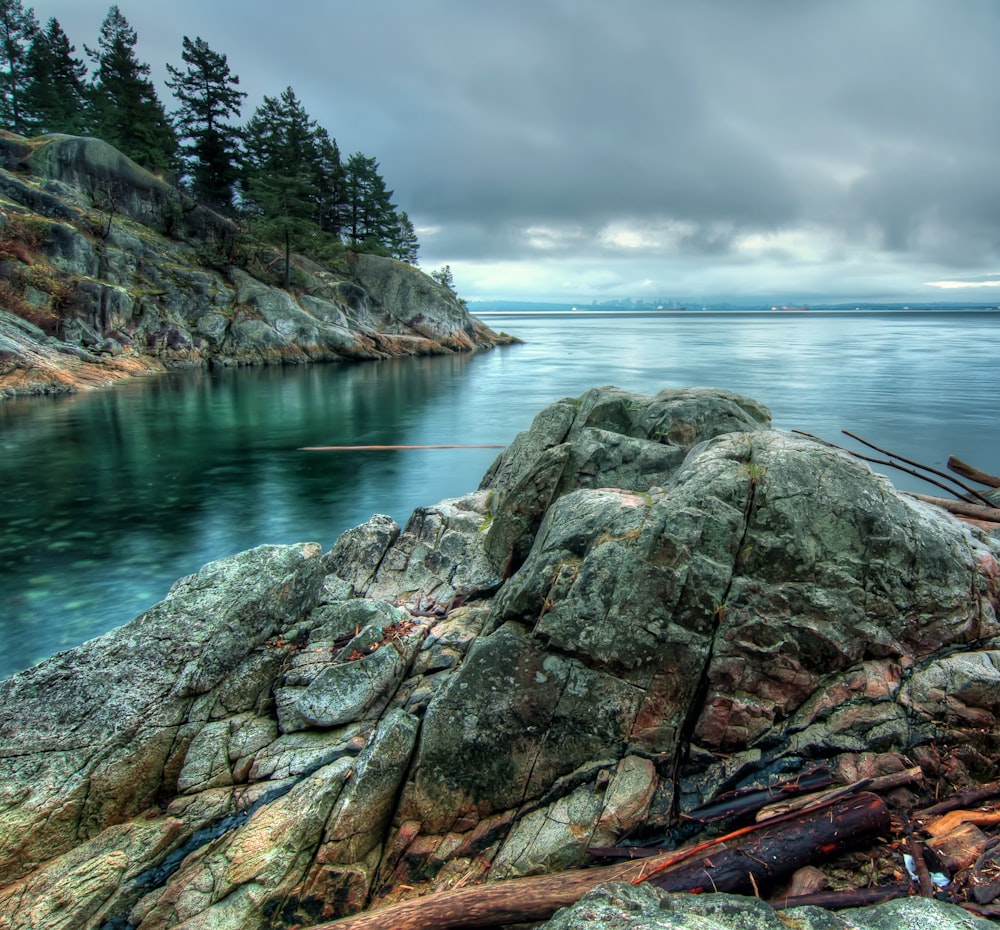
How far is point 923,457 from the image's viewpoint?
26.0 meters

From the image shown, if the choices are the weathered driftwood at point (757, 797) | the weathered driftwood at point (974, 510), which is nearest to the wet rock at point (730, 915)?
the weathered driftwood at point (757, 797)

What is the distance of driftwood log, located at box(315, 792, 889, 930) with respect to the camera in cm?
479

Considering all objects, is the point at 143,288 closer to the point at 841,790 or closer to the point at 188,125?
the point at 188,125

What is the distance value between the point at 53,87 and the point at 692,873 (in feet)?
305

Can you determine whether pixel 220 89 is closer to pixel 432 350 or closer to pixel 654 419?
pixel 432 350

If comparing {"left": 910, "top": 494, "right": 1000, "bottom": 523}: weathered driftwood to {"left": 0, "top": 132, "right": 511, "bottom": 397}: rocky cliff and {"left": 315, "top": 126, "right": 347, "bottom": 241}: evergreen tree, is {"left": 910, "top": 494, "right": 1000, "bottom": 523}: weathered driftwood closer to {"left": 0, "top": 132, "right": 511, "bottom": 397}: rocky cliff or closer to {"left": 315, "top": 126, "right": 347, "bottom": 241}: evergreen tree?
{"left": 0, "top": 132, "right": 511, "bottom": 397}: rocky cliff

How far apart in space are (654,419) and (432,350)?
6212 centimetres

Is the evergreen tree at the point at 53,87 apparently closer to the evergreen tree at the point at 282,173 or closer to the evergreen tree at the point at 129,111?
the evergreen tree at the point at 129,111

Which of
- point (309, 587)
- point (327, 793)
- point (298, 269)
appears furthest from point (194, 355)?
point (327, 793)

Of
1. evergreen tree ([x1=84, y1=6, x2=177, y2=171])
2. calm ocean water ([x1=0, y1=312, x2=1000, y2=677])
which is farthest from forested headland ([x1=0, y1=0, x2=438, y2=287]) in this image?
calm ocean water ([x1=0, y1=312, x2=1000, y2=677])

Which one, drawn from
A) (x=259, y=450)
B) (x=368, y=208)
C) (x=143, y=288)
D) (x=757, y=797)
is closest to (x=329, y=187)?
(x=368, y=208)

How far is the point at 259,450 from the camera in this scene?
27.5 m

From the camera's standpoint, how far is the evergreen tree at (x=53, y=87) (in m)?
66.9

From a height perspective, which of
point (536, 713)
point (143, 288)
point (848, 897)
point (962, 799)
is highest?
point (143, 288)
